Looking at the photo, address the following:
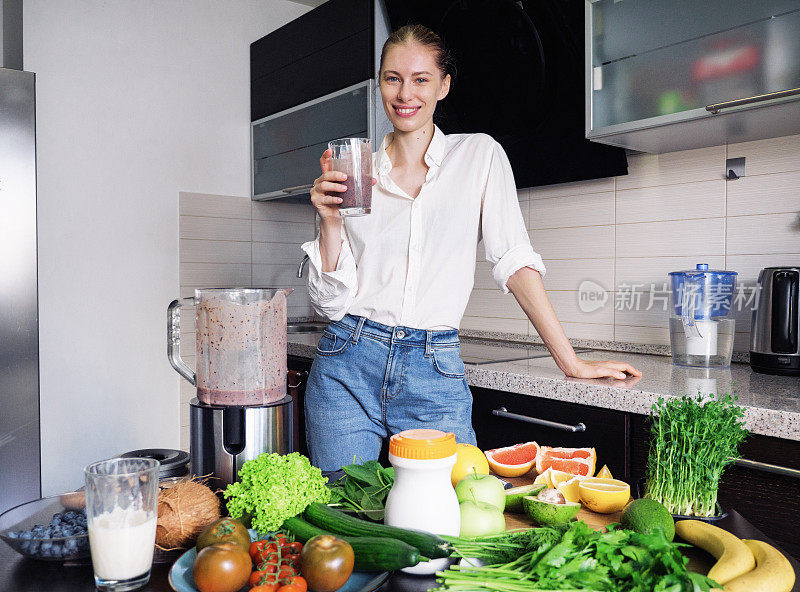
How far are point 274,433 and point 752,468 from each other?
0.96 meters

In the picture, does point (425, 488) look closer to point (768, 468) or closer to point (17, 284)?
point (768, 468)

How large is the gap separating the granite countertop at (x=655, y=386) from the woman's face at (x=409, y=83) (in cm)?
71

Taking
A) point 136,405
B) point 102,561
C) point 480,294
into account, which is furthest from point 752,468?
point 136,405

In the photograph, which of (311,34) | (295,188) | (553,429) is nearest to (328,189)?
(553,429)

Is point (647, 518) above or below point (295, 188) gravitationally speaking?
below

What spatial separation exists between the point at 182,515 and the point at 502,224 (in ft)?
3.08

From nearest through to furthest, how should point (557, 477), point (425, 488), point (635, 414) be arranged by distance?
point (425, 488) < point (557, 477) < point (635, 414)

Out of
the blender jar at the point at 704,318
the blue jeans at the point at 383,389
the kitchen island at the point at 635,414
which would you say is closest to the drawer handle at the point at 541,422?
the kitchen island at the point at 635,414

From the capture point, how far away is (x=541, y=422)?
167cm

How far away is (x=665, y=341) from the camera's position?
2.07 m

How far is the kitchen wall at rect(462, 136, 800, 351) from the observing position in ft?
6.03

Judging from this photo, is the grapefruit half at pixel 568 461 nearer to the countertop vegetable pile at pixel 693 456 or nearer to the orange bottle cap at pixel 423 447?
the countertop vegetable pile at pixel 693 456

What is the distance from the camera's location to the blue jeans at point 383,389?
4.50 ft

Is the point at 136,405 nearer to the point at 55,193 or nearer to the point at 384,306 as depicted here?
the point at 55,193
